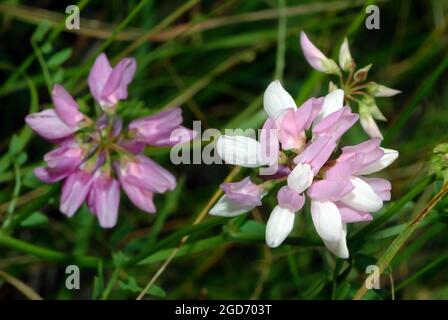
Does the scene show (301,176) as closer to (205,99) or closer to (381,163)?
(381,163)

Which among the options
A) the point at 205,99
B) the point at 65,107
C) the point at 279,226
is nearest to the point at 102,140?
the point at 65,107

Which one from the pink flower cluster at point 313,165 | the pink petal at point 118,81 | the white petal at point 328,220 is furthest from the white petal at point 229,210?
the pink petal at point 118,81

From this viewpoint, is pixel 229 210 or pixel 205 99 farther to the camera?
pixel 205 99

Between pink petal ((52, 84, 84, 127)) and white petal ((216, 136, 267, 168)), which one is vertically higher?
pink petal ((52, 84, 84, 127))

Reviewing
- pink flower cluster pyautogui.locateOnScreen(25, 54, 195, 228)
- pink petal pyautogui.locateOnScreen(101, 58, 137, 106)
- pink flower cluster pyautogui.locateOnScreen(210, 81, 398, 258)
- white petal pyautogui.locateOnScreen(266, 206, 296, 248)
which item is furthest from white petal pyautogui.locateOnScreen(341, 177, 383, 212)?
pink petal pyautogui.locateOnScreen(101, 58, 137, 106)

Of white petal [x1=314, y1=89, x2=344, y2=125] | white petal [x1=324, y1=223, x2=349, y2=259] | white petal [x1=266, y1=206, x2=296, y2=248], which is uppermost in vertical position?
white petal [x1=314, y1=89, x2=344, y2=125]

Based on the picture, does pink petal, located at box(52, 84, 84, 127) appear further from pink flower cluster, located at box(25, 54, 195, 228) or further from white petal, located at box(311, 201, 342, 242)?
white petal, located at box(311, 201, 342, 242)

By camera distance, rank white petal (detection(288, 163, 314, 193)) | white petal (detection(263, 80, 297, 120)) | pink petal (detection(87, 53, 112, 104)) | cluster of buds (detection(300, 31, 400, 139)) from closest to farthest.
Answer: white petal (detection(288, 163, 314, 193))
white petal (detection(263, 80, 297, 120))
cluster of buds (detection(300, 31, 400, 139))
pink petal (detection(87, 53, 112, 104))

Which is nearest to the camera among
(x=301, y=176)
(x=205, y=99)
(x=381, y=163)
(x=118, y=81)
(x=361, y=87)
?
(x=301, y=176)
